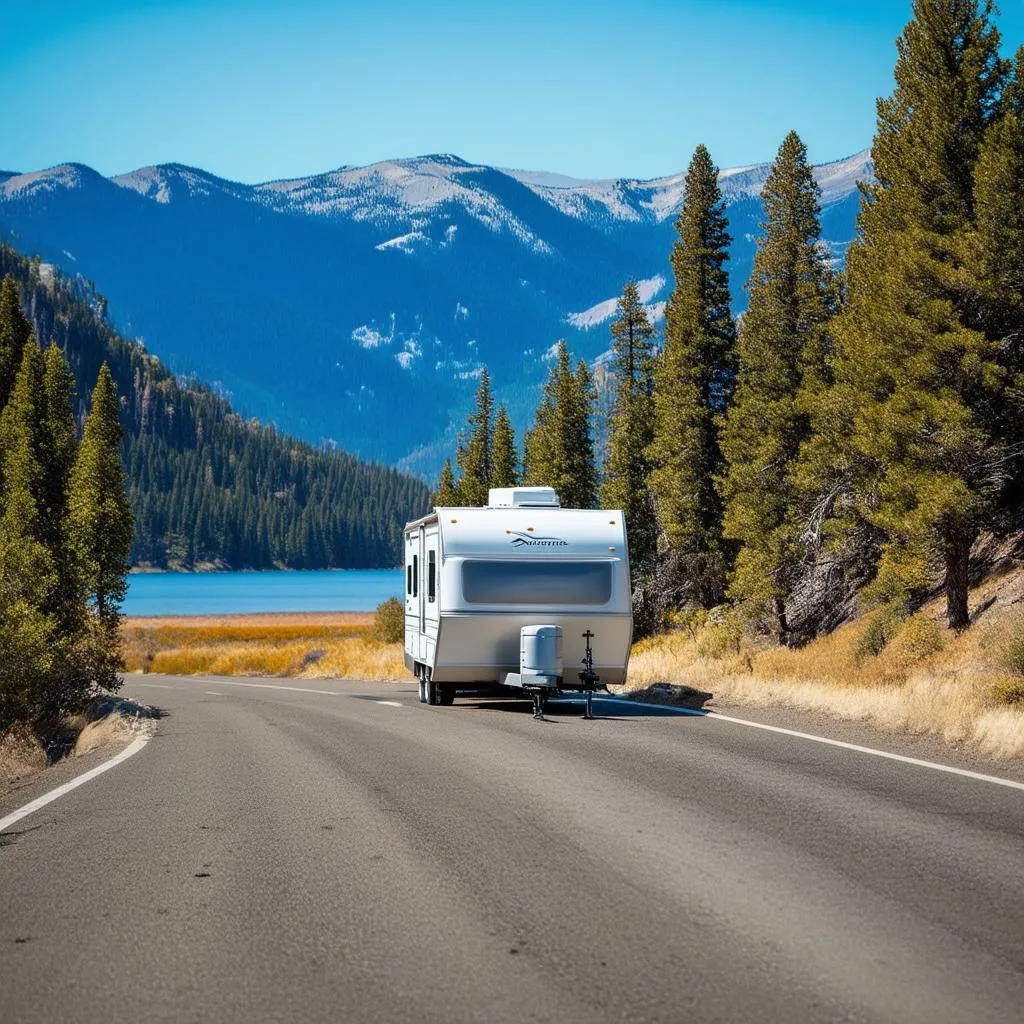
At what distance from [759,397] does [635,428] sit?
557 inches

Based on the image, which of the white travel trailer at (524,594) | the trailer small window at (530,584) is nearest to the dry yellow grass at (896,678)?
the white travel trailer at (524,594)

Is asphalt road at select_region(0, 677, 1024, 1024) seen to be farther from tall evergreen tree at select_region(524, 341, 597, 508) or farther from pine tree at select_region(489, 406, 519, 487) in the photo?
pine tree at select_region(489, 406, 519, 487)

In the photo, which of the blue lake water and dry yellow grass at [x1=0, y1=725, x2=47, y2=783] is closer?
dry yellow grass at [x1=0, y1=725, x2=47, y2=783]

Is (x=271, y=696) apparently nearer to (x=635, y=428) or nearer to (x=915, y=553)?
(x=915, y=553)

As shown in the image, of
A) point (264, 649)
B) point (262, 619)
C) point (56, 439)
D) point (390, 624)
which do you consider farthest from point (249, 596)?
point (56, 439)

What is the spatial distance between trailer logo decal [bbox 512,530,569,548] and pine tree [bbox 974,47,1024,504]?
28.4ft

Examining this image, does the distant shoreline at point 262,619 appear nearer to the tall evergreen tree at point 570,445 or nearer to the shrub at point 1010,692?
the tall evergreen tree at point 570,445

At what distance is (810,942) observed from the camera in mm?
5383

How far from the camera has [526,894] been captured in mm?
6332

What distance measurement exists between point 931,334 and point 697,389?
17716 millimetres

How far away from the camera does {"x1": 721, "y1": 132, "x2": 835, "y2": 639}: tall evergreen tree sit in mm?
32188

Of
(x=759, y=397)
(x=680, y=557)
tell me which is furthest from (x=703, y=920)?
(x=680, y=557)

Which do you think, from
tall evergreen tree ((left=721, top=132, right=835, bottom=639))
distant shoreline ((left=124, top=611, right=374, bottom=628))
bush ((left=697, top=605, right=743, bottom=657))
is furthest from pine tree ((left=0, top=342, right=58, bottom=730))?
distant shoreline ((left=124, top=611, right=374, bottom=628))

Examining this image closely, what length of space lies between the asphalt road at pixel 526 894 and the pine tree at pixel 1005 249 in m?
12.2
